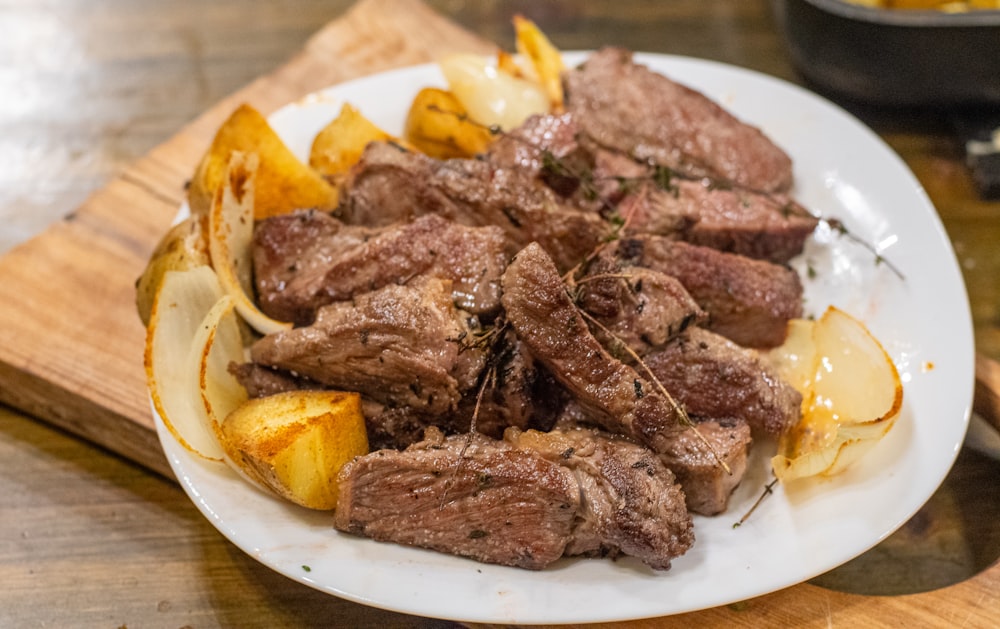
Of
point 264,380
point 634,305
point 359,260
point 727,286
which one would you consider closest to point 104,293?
point 264,380

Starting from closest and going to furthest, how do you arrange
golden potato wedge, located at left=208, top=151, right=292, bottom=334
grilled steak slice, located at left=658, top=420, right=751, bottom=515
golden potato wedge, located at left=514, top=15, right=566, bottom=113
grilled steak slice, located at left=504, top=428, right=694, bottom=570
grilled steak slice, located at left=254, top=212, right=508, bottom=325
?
grilled steak slice, located at left=504, top=428, right=694, bottom=570
grilled steak slice, located at left=658, top=420, right=751, bottom=515
grilled steak slice, located at left=254, top=212, right=508, bottom=325
golden potato wedge, located at left=208, top=151, right=292, bottom=334
golden potato wedge, located at left=514, top=15, right=566, bottom=113

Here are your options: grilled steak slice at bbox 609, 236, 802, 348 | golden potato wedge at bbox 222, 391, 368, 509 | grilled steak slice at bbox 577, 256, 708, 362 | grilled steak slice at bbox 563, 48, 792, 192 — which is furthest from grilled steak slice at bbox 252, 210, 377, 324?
grilled steak slice at bbox 563, 48, 792, 192

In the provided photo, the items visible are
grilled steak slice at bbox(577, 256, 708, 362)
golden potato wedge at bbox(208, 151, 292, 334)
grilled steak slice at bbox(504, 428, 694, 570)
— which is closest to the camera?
grilled steak slice at bbox(504, 428, 694, 570)

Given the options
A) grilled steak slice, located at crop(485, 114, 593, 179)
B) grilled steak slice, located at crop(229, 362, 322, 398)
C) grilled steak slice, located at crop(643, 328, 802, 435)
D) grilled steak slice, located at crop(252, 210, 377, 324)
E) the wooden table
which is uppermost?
grilled steak slice, located at crop(485, 114, 593, 179)

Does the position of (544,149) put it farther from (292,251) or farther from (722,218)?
(292,251)

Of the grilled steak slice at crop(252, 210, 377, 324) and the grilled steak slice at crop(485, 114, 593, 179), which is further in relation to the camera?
the grilled steak slice at crop(485, 114, 593, 179)

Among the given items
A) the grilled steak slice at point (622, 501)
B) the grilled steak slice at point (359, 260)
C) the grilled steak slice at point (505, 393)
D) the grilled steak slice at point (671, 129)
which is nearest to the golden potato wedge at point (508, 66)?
the grilled steak slice at point (671, 129)

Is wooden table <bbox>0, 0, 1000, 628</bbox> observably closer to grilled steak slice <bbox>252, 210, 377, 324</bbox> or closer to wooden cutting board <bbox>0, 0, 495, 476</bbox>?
wooden cutting board <bbox>0, 0, 495, 476</bbox>
